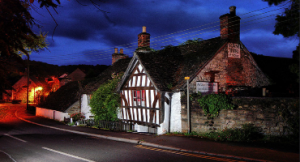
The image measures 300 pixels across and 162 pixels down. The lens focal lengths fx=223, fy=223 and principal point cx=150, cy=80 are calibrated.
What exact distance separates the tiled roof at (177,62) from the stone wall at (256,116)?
3.26 metres

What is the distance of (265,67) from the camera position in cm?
2250

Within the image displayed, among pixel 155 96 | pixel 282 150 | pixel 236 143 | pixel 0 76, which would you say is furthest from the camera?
pixel 155 96

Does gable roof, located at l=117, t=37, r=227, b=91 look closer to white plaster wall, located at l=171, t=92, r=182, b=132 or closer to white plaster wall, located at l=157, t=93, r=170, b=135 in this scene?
white plaster wall, located at l=171, t=92, r=182, b=132

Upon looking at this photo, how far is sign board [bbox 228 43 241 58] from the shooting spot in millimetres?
16891

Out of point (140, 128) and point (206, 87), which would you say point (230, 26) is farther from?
point (140, 128)

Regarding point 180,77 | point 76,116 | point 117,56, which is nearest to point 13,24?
point 180,77

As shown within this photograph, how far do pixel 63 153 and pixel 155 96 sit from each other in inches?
289

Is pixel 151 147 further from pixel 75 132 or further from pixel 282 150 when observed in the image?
pixel 75 132

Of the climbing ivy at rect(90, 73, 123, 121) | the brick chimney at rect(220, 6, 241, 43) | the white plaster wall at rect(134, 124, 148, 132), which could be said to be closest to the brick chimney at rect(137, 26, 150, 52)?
the climbing ivy at rect(90, 73, 123, 121)

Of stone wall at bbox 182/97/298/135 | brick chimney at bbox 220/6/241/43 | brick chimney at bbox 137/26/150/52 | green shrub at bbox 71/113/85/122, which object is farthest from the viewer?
green shrub at bbox 71/113/85/122

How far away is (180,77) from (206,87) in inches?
77.6

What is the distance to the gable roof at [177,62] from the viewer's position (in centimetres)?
1566

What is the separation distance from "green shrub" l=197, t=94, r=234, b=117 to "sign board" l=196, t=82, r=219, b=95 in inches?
77.0

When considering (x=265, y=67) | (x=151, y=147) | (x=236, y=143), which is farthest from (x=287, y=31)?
(x=265, y=67)
